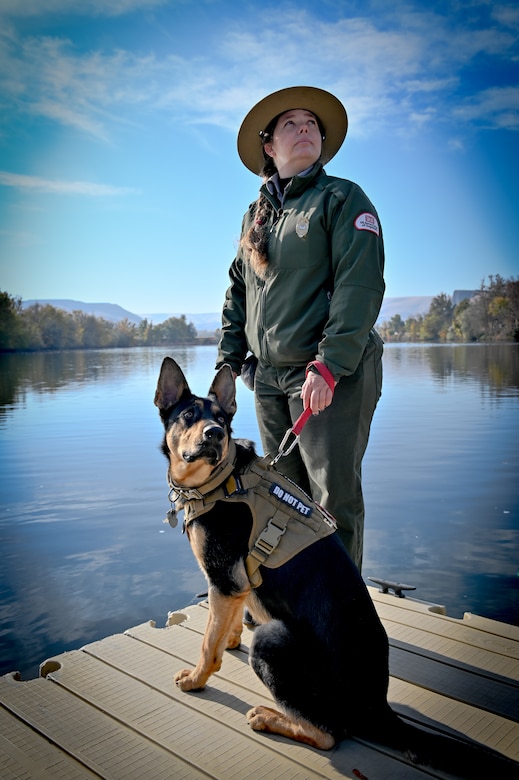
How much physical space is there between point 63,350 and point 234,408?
7099 cm

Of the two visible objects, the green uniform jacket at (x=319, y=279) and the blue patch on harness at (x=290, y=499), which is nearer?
A: the blue patch on harness at (x=290, y=499)

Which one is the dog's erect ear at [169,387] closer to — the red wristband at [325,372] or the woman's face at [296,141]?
the red wristband at [325,372]

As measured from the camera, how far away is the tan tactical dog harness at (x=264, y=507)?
250 centimetres

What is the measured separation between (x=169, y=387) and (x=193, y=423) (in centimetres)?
27

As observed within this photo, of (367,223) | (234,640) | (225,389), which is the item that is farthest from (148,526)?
(367,223)

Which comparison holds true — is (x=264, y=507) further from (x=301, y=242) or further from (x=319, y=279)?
(x=301, y=242)

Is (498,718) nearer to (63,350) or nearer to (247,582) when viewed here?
(247,582)

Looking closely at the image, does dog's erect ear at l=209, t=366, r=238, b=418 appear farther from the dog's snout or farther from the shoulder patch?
the shoulder patch

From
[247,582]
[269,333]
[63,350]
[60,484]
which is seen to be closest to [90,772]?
[247,582]

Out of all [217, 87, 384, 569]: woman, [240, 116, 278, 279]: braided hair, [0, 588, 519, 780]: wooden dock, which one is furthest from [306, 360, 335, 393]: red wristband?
[0, 588, 519, 780]: wooden dock

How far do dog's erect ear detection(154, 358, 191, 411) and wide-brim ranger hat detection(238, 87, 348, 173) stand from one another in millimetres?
1618

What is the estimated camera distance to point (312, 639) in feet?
7.64

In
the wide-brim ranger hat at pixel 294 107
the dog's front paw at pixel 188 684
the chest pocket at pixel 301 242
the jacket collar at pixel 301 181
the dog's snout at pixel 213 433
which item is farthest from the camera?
the wide-brim ranger hat at pixel 294 107

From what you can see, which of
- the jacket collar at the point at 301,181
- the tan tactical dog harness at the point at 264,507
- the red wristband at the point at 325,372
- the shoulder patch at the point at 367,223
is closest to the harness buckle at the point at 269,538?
the tan tactical dog harness at the point at 264,507
